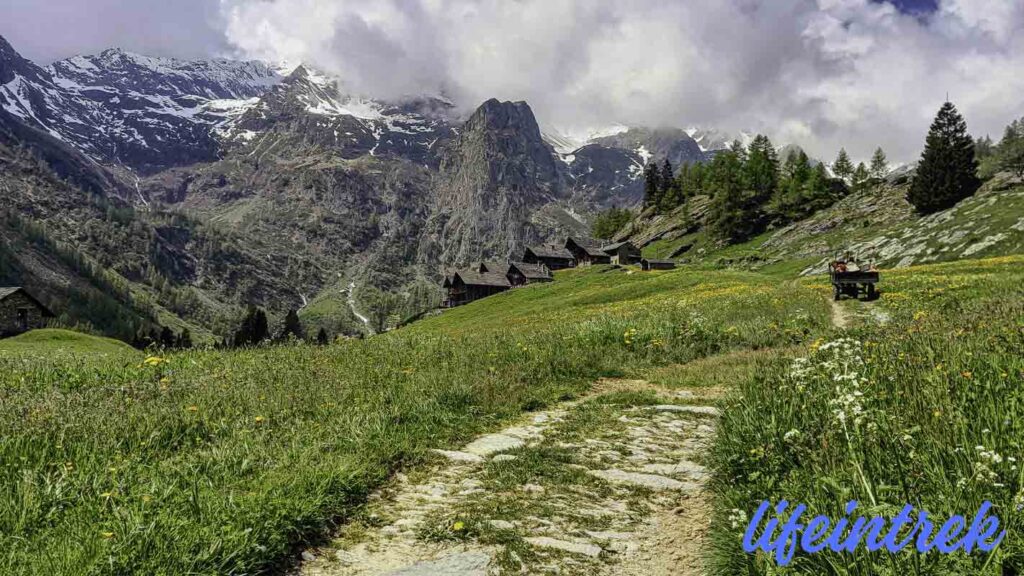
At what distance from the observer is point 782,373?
279 inches

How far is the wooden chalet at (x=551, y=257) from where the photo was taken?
133 m

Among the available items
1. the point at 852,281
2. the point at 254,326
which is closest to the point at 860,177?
the point at 852,281

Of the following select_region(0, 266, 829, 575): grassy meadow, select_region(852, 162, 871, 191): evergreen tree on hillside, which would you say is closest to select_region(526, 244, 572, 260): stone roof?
select_region(852, 162, 871, 191): evergreen tree on hillside

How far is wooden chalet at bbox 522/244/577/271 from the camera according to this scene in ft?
437

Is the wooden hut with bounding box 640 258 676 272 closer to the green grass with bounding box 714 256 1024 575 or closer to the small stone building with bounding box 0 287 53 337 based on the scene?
the small stone building with bounding box 0 287 53 337

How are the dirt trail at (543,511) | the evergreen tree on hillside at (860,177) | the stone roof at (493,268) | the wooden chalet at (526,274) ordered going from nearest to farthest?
the dirt trail at (543,511)
the evergreen tree on hillside at (860,177)
the wooden chalet at (526,274)
the stone roof at (493,268)

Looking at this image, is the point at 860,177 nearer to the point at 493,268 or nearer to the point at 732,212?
the point at 732,212

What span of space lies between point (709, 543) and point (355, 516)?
3290 millimetres

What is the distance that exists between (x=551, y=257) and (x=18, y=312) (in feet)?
321

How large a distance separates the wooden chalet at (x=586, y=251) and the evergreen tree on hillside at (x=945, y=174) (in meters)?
59.6

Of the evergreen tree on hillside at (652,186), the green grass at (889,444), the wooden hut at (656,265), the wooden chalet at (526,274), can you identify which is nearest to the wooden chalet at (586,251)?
the wooden chalet at (526,274)

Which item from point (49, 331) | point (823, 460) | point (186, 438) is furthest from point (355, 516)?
point (49, 331)

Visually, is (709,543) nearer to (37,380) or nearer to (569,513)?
(569,513)

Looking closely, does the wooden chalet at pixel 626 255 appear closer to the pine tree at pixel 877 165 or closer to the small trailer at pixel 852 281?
the pine tree at pixel 877 165
